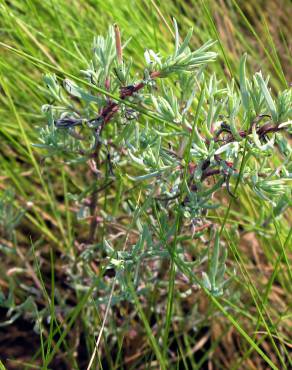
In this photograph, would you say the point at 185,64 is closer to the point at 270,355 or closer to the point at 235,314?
the point at 235,314

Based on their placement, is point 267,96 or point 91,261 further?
point 91,261

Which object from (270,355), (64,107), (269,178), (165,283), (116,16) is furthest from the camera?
(270,355)

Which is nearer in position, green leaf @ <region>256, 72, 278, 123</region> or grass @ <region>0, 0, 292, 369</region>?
green leaf @ <region>256, 72, 278, 123</region>

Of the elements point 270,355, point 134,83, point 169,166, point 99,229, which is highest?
point 134,83

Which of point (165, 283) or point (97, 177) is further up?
point (97, 177)

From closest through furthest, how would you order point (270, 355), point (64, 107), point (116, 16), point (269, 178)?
point (269, 178), point (64, 107), point (116, 16), point (270, 355)

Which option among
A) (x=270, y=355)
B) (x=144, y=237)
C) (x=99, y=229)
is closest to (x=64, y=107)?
(x=144, y=237)

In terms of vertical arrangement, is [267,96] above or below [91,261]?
above

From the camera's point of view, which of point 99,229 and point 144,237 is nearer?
point 144,237

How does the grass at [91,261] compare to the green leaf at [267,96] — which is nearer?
the green leaf at [267,96]

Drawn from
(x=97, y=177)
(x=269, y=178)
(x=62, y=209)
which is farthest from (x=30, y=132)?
(x=269, y=178)
